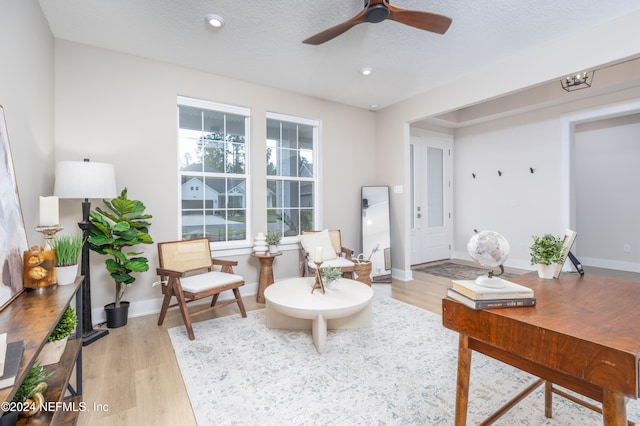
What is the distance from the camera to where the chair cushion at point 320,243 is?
3963 mm

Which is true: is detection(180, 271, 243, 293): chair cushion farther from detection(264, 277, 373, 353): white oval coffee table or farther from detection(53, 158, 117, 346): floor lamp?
detection(53, 158, 117, 346): floor lamp

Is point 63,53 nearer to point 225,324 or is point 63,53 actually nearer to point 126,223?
point 126,223

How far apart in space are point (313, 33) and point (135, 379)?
3210 mm

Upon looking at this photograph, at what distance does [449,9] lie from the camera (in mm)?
2453

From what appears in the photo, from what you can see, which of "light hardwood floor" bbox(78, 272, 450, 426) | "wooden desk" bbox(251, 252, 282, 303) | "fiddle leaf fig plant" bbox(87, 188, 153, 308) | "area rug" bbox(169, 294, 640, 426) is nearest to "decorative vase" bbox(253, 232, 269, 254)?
"wooden desk" bbox(251, 252, 282, 303)

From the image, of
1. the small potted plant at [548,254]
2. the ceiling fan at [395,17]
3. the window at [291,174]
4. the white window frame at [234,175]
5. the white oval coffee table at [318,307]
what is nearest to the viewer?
the small potted plant at [548,254]

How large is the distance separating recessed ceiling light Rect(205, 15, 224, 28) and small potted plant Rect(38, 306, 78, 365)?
245 cm

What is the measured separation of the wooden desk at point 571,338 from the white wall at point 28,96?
2706 millimetres

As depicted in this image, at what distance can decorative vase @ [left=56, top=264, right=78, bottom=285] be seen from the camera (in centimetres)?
167

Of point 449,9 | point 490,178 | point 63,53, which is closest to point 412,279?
point 490,178

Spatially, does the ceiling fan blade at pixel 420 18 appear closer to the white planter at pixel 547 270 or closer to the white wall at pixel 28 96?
the white planter at pixel 547 270

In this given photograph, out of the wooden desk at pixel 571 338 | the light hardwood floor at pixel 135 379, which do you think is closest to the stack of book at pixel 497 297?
the wooden desk at pixel 571 338

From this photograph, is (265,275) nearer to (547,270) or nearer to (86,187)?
(86,187)

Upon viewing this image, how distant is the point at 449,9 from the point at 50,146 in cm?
374
